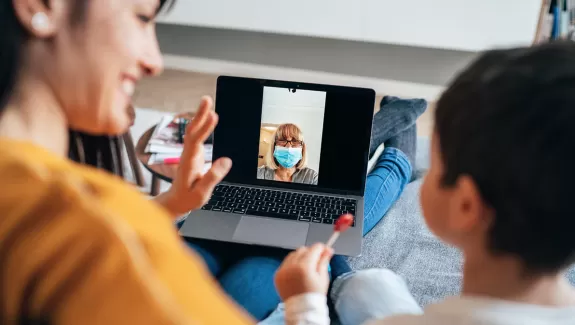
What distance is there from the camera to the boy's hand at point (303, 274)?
733 millimetres

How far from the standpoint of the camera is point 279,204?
1162mm

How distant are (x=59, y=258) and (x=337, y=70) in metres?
2.72

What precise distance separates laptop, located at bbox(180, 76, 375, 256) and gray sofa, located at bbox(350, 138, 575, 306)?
0.28 feet

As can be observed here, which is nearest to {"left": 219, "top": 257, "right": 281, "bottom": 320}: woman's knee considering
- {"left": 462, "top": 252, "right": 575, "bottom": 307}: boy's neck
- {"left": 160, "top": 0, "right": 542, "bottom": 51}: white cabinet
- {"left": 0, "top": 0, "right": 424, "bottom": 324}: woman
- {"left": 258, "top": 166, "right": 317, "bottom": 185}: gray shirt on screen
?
{"left": 258, "top": 166, "right": 317, "bottom": 185}: gray shirt on screen

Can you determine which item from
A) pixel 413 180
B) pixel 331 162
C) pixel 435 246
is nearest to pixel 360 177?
pixel 331 162

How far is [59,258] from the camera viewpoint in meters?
0.31

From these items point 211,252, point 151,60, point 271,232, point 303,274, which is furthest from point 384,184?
point 151,60

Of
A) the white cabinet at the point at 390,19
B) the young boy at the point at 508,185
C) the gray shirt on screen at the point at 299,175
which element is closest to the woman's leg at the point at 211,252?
the gray shirt on screen at the point at 299,175

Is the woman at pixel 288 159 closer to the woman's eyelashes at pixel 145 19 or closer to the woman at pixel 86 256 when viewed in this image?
the woman's eyelashes at pixel 145 19

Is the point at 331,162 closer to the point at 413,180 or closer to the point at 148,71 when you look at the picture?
the point at 413,180

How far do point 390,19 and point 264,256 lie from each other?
1.83m

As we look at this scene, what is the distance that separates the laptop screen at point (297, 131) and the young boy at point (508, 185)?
0.50 meters

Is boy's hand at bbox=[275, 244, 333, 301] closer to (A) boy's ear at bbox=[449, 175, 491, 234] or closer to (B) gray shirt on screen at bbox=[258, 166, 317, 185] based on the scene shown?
(A) boy's ear at bbox=[449, 175, 491, 234]

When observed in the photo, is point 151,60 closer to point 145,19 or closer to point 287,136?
point 145,19
